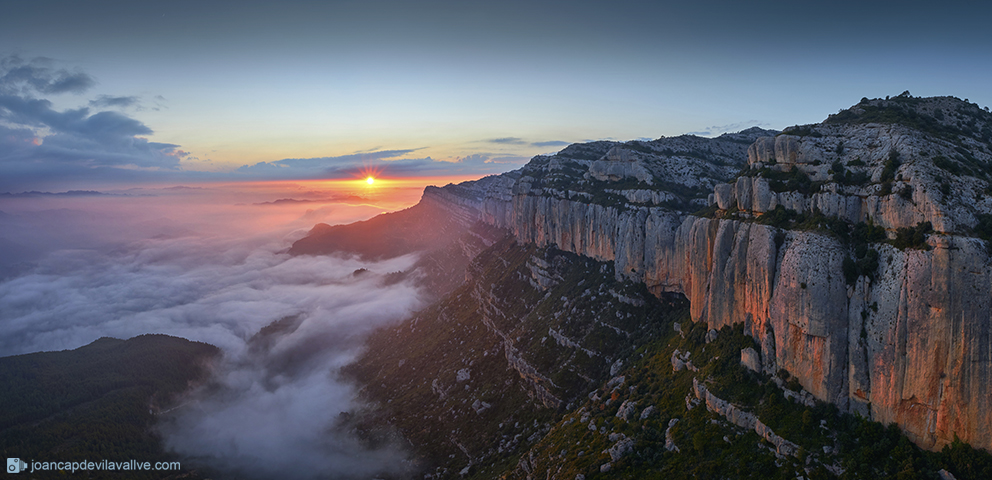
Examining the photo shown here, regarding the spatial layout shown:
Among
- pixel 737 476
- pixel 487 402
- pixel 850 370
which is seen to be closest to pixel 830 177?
pixel 850 370

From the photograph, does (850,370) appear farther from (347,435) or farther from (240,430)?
(240,430)

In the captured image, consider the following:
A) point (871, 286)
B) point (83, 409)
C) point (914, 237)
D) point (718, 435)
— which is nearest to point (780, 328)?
point (871, 286)

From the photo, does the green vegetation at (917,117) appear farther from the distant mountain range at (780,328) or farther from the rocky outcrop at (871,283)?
the rocky outcrop at (871,283)

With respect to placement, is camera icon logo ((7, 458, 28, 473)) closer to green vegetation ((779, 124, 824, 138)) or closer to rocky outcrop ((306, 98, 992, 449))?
rocky outcrop ((306, 98, 992, 449))

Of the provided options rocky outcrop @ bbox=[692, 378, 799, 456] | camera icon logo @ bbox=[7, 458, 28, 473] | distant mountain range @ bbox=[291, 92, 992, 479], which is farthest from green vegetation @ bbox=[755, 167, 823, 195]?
camera icon logo @ bbox=[7, 458, 28, 473]

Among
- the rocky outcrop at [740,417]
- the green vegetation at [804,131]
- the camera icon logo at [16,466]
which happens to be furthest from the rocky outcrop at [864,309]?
the camera icon logo at [16,466]

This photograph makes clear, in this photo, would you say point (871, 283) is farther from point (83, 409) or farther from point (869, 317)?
point (83, 409)
